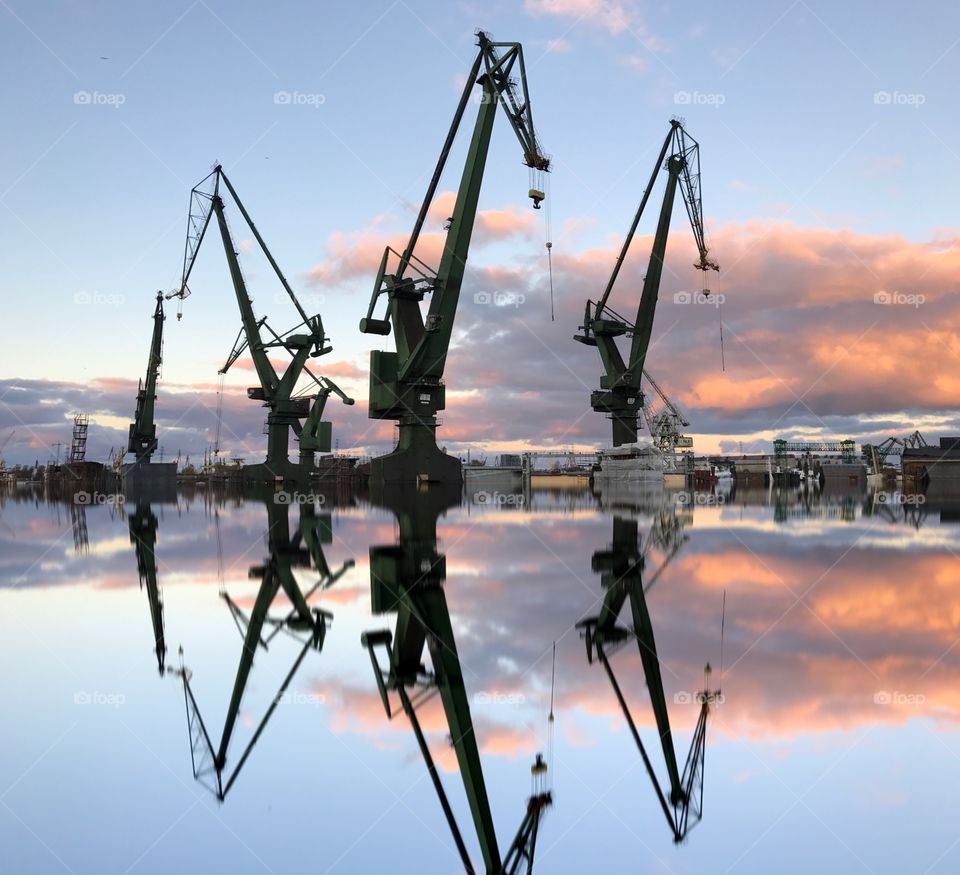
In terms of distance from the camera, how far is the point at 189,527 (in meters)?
19.5

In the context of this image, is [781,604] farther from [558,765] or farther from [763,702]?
[558,765]

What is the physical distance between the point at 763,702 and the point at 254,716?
311 cm

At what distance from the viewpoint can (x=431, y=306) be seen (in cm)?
3772

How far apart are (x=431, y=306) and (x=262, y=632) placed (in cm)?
3287

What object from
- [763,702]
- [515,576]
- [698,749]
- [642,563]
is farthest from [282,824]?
[642,563]
